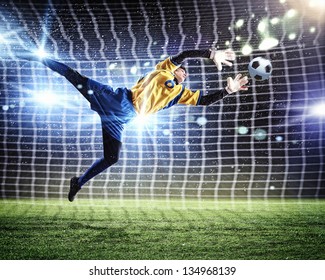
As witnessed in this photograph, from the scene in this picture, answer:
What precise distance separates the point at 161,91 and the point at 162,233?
4.33ft

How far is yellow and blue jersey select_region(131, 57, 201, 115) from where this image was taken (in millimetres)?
3168

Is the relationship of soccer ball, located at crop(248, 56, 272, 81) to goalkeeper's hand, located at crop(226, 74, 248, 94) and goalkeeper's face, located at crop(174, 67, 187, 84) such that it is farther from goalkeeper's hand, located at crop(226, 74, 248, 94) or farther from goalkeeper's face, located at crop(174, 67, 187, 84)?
goalkeeper's face, located at crop(174, 67, 187, 84)

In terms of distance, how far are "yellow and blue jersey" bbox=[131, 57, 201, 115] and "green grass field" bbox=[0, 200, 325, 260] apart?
1.19 meters

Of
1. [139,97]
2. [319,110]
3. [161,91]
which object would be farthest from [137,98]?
[319,110]

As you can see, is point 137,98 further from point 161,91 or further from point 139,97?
point 161,91

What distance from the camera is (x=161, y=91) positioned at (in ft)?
10.5

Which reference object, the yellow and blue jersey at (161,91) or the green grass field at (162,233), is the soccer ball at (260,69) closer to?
the yellow and blue jersey at (161,91)

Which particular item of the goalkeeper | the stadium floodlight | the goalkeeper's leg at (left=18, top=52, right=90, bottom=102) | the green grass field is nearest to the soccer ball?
the goalkeeper

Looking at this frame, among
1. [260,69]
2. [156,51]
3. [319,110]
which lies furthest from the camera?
[319,110]

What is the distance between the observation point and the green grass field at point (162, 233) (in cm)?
250

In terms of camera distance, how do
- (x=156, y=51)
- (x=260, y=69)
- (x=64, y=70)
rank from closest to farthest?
(x=64, y=70), (x=260, y=69), (x=156, y=51)

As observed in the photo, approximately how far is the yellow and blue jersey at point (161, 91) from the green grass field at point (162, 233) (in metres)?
1.19
